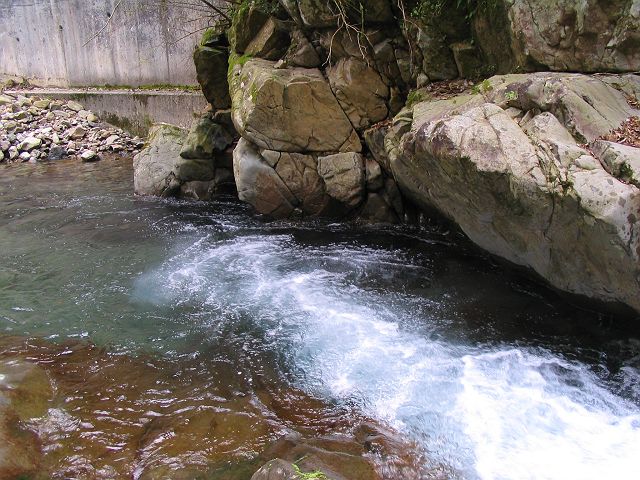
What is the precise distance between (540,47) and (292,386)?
158 inches

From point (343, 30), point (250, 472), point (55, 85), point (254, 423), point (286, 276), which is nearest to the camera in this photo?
point (250, 472)

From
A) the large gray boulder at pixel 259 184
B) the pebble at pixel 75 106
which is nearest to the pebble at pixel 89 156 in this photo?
the pebble at pixel 75 106

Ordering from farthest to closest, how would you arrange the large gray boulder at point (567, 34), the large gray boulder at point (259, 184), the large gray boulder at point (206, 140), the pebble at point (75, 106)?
the pebble at point (75, 106)
the large gray boulder at point (206, 140)
the large gray boulder at point (259, 184)
the large gray boulder at point (567, 34)

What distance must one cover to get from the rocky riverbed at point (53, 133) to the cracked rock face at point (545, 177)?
35.0ft

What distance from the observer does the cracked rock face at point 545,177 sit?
3.59 metres

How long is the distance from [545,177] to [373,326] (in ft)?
6.15

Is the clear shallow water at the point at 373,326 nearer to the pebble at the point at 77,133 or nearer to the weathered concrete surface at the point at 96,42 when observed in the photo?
the weathered concrete surface at the point at 96,42

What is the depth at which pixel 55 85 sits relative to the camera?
53.6 feet

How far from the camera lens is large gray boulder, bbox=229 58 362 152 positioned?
21.8ft

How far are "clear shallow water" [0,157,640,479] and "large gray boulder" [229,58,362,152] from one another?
1169mm

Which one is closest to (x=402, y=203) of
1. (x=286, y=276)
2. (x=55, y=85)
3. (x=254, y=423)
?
(x=286, y=276)

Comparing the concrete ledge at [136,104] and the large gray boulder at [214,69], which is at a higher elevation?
the large gray boulder at [214,69]

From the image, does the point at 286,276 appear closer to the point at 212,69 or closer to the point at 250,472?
the point at 250,472

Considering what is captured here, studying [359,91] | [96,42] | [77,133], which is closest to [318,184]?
[359,91]
